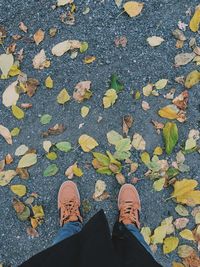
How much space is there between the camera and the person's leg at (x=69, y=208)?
2.68 metres

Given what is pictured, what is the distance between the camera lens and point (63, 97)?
2836mm

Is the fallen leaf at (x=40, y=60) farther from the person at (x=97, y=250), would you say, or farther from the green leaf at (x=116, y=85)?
the person at (x=97, y=250)

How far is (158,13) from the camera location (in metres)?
2.91

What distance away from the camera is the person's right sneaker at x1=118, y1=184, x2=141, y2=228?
2672 millimetres

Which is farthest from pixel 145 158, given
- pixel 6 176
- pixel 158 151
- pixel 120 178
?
pixel 6 176

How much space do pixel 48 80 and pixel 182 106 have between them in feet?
2.77

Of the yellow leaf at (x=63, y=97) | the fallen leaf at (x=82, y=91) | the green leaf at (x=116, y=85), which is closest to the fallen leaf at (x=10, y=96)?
the yellow leaf at (x=63, y=97)

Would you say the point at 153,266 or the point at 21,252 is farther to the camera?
the point at 21,252

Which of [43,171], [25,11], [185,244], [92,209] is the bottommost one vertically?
[185,244]

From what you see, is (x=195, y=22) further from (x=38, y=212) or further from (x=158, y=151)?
(x=38, y=212)

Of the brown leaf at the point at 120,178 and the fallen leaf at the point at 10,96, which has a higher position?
the fallen leaf at the point at 10,96

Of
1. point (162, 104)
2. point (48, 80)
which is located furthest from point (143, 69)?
point (48, 80)

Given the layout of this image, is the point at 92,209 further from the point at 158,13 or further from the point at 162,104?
the point at 158,13

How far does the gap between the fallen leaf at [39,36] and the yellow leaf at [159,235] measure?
4.50 feet
